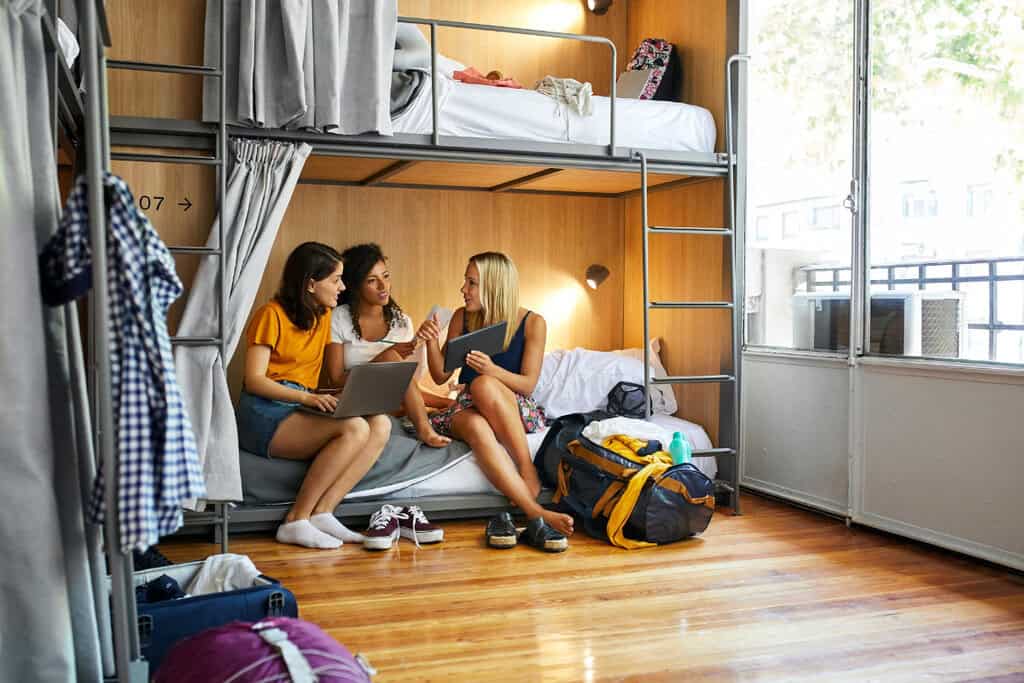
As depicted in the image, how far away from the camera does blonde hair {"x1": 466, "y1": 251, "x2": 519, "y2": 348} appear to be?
4.23 metres

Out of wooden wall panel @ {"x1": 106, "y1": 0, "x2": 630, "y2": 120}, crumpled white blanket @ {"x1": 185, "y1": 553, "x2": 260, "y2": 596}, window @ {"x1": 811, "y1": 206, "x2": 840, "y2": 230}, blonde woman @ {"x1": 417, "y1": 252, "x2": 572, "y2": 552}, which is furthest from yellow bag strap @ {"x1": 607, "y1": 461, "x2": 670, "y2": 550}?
wooden wall panel @ {"x1": 106, "y1": 0, "x2": 630, "y2": 120}

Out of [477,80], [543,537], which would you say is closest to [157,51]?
[477,80]

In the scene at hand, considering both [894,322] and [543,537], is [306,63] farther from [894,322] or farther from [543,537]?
[894,322]

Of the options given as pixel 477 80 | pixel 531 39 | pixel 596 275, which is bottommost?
pixel 596 275

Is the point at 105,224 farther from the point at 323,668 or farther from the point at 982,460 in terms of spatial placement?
the point at 982,460

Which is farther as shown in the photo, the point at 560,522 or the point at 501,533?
the point at 560,522

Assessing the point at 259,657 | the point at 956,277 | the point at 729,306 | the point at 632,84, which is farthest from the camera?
the point at 632,84

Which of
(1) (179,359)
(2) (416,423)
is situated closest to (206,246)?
(1) (179,359)

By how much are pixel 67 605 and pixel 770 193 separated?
12.1 ft

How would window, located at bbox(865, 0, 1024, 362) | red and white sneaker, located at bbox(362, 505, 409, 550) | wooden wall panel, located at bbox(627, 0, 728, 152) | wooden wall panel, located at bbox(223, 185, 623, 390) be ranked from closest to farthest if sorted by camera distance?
1. window, located at bbox(865, 0, 1024, 362)
2. red and white sneaker, located at bbox(362, 505, 409, 550)
3. wooden wall panel, located at bbox(627, 0, 728, 152)
4. wooden wall panel, located at bbox(223, 185, 623, 390)

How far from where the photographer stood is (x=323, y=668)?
1633mm

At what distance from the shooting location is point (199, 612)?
2.30m

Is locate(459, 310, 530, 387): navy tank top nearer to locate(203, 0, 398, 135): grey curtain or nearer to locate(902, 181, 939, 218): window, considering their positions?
locate(203, 0, 398, 135): grey curtain

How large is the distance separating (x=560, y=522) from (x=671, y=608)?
3.08 ft
